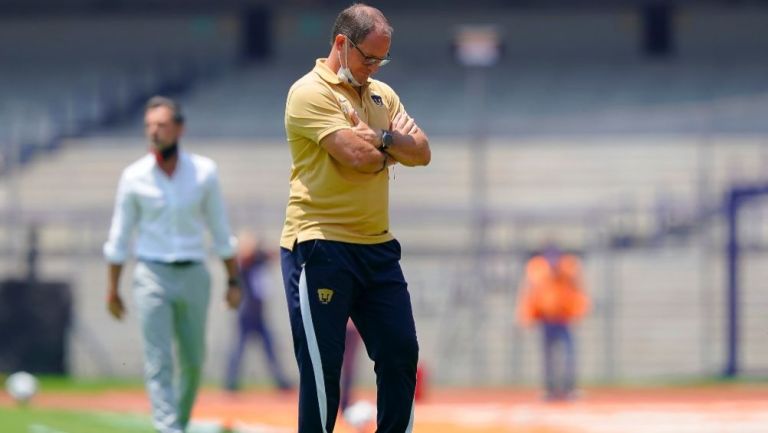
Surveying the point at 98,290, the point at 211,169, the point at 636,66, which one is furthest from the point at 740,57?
the point at 211,169

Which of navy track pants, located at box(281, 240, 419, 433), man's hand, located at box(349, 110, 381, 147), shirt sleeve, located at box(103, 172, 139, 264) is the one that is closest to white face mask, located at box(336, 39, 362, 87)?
man's hand, located at box(349, 110, 381, 147)

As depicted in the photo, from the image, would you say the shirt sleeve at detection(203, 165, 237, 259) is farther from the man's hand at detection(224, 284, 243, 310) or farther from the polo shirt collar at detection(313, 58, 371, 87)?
the polo shirt collar at detection(313, 58, 371, 87)

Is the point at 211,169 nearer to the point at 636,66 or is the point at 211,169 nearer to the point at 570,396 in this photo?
the point at 570,396

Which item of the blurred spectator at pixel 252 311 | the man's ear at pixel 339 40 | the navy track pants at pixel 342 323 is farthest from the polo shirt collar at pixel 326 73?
the blurred spectator at pixel 252 311

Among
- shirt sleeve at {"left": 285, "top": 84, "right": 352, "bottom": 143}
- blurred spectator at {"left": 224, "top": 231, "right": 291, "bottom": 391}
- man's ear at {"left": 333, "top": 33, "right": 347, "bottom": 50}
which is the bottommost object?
blurred spectator at {"left": 224, "top": 231, "right": 291, "bottom": 391}

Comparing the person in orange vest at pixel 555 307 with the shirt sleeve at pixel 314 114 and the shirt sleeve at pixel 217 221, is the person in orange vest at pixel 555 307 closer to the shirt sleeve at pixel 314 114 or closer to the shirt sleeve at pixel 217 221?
the shirt sleeve at pixel 217 221

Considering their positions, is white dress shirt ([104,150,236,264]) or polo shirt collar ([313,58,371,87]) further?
white dress shirt ([104,150,236,264])

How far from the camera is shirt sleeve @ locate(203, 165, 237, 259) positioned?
1034 centimetres

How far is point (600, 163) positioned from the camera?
1037 inches

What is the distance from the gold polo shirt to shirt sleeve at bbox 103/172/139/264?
2951mm

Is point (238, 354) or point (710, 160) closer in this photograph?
point (238, 354)

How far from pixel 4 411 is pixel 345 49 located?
7785 mm

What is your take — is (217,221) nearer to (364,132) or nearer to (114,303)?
(114,303)

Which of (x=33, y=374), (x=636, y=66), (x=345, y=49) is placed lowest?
(x=33, y=374)
